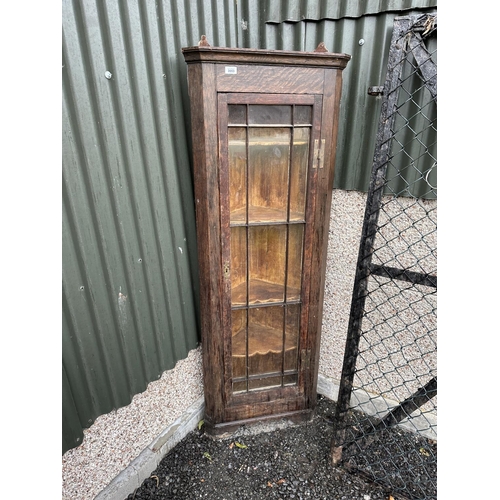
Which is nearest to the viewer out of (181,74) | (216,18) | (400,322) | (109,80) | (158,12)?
(109,80)

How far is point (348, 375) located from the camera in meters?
2.01

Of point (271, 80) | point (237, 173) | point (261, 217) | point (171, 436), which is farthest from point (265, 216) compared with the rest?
point (171, 436)

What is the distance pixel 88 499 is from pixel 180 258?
1301 mm

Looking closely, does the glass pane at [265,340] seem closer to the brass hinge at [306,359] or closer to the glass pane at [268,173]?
the brass hinge at [306,359]

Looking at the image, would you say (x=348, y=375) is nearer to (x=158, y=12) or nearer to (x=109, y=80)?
(x=109, y=80)

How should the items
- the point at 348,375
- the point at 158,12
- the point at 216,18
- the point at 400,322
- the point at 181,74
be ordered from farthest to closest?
the point at 400,322 < the point at 348,375 < the point at 216,18 < the point at 181,74 < the point at 158,12

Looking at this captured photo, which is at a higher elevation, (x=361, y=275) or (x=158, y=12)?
(x=158, y=12)

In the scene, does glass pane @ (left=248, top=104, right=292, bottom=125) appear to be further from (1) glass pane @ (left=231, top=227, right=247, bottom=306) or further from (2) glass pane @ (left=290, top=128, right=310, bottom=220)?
(1) glass pane @ (left=231, top=227, right=247, bottom=306)

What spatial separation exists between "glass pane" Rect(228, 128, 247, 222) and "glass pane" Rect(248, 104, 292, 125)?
0.08 m

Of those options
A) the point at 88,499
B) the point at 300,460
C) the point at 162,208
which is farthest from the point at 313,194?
the point at 88,499

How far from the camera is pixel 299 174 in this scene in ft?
6.31

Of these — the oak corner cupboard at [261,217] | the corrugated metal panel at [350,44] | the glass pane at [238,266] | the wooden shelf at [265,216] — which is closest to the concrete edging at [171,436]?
the oak corner cupboard at [261,217]

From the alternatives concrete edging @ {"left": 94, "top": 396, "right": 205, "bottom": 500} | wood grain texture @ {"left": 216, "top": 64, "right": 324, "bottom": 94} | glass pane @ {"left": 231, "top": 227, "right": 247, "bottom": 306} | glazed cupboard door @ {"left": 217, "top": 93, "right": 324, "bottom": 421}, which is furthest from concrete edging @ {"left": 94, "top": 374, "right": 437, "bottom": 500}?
wood grain texture @ {"left": 216, "top": 64, "right": 324, "bottom": 94}

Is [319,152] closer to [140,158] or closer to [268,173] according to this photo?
[268,173]
